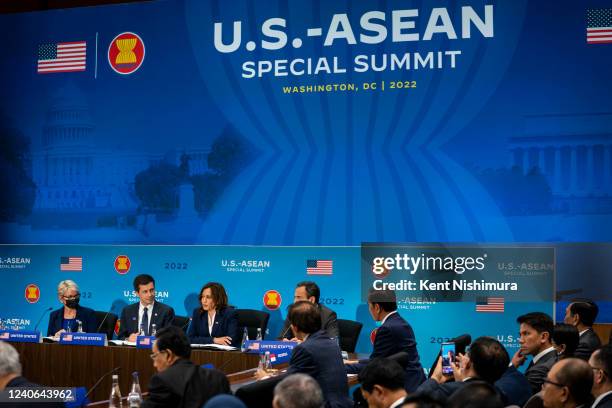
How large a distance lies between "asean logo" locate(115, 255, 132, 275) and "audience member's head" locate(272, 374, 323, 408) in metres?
5.36

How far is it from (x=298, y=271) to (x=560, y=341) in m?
3.12

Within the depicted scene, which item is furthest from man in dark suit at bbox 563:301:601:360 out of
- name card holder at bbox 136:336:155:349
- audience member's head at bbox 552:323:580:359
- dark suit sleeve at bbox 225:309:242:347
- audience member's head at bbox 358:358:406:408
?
name card holder at bbox 136:336:155:349

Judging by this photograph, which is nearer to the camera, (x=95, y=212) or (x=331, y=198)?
(x=331, y=198)

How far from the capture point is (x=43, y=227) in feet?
28.6

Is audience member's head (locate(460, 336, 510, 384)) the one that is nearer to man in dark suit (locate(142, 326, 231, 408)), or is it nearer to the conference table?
man in dark suit (locate(142, 326, 231, 408))

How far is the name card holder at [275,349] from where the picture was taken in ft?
18.9

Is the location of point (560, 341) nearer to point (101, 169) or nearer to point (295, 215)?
point (295, 215)

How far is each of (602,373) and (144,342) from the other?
11.6 feet

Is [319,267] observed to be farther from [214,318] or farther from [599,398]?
[599,398]

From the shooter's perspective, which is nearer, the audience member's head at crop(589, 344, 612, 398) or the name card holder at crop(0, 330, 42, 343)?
the audience member's head at crop(589, 344, 612, 398)

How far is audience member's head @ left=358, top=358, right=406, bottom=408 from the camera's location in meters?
3.62

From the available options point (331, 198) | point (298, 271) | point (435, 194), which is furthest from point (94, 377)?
point (435, 194)

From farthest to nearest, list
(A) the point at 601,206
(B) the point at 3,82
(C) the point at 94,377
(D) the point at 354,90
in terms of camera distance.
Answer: (B) the point at 3,82, (D) the point at 354,90, (A) the point at 601,206, (C) the point at 94,377

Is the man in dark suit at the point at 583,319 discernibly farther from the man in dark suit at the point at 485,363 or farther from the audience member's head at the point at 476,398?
the audience member's head at the point at 476,398
